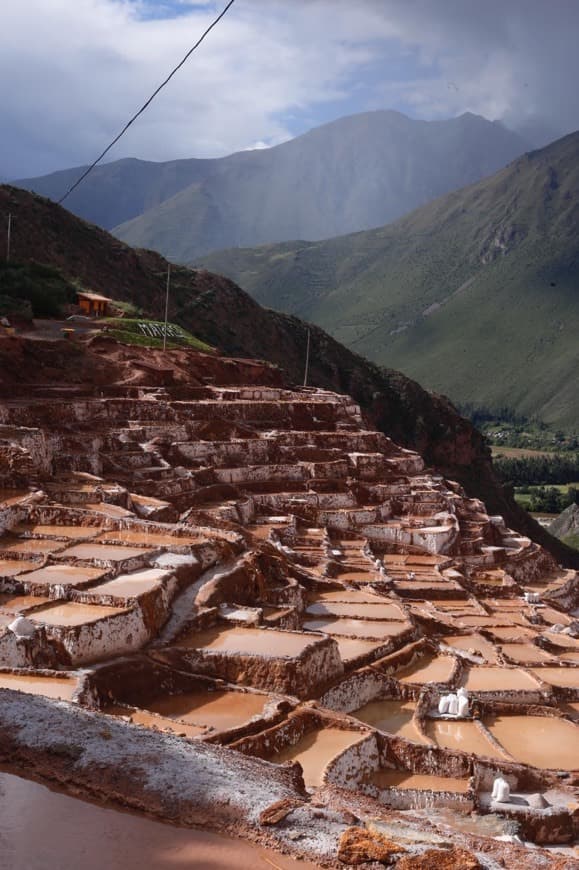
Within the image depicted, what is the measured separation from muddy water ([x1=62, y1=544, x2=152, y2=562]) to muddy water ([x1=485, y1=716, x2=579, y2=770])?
22.5 ft

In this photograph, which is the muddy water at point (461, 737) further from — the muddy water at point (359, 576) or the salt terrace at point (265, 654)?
the muddy water at point (359, 576)

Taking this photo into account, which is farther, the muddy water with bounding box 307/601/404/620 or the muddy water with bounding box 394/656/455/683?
the muddy water with bounding box 307/601/404/620

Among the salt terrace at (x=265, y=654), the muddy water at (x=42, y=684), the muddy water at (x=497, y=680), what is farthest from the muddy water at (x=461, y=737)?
the muddy water at (x=42, y=684)

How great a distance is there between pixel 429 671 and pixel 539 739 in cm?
266

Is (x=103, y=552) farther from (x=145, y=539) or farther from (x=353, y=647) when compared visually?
(x=353, y=647)

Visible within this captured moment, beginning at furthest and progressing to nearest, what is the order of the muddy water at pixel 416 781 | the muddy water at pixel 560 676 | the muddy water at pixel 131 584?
the muddy water at pixel 560 676, the muddy water at pixel 131 584, the muddy water at pixel 416 781

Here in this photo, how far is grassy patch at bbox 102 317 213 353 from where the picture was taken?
43.3 meters

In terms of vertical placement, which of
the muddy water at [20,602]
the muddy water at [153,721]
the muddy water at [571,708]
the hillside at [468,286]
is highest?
the hillside at [468,286]

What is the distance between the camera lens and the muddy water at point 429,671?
58.6 feet

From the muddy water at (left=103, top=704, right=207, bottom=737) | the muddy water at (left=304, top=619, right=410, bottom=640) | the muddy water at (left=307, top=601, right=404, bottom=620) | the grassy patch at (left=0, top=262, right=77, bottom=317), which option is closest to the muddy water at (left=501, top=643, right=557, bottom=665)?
the muddy water at (left=307, top=601, right=404, bottom=620)

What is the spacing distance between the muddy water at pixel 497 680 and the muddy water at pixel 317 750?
15.2 ft

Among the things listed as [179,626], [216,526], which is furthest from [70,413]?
[179,626]

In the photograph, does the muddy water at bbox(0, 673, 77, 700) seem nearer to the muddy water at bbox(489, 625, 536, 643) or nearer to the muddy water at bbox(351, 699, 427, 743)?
the muddy water at bbox(351, 699, 427, 743)

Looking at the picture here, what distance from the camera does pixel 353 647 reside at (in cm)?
1808
